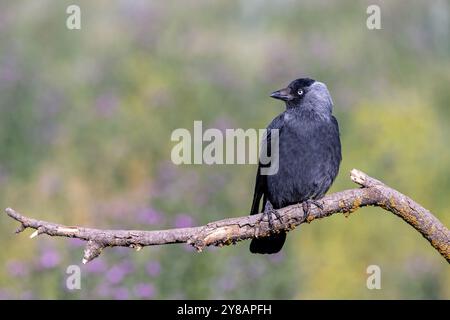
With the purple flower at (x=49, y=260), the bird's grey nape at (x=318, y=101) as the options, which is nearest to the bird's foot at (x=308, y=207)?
the bird's grey nape at (x=318, y=101)

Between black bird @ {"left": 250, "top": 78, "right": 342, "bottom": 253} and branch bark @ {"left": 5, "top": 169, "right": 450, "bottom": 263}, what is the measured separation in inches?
27.9

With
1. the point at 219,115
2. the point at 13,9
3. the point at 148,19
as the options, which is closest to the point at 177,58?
the point at 148,19

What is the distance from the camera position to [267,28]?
11625 mm

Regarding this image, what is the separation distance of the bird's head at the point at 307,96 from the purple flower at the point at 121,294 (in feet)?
6.03

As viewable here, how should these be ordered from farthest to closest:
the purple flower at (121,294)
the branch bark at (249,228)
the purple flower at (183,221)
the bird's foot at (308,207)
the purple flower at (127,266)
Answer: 1. the purple flower at (183,221)
2. the purple flower at (127,266)
3. the purple flower at (121,294)
4. the bird's foot at (308,207)
5. the branch bark at (249,228)

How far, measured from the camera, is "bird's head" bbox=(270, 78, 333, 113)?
5973mm

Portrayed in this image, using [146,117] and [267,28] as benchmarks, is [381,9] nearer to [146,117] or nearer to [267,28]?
[267,28]

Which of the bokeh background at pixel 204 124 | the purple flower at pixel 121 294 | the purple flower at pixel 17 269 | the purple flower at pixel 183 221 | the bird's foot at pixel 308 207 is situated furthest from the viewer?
the bokeh background at pixel 204 124

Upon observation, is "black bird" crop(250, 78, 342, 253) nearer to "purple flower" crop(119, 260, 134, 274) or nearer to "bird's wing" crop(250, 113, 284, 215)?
"bird's wing" crop(250, 113, 284, 215)

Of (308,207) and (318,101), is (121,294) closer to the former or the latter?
(308,207)

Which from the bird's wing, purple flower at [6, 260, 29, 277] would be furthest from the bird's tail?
purple flower at [6, 260, 29, 277]

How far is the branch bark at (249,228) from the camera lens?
418cm

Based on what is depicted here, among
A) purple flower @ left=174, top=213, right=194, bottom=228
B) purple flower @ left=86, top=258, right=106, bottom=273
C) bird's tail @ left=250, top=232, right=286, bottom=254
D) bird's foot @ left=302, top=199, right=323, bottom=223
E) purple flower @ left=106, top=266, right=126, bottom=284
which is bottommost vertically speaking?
purple flower @ left=106, top=266, right=126, bottom=284

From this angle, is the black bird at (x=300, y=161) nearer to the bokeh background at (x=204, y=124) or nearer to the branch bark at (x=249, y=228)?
the branch bark at (x=249, y=228)
